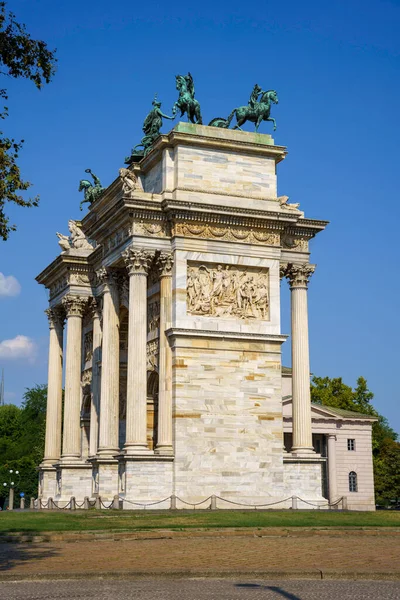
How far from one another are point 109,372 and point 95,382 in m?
6.84

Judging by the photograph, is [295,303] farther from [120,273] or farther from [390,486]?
[390,486]

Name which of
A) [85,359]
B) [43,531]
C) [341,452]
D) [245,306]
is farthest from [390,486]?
[43,531]

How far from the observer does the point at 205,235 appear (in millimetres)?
46188

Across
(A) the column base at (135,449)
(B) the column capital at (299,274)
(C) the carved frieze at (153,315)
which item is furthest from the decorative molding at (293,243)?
(A) the column base at (135,449)

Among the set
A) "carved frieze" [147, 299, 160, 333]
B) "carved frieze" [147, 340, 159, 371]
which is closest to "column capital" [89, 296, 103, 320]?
"carved frieze" [147, 299, 160, 333]

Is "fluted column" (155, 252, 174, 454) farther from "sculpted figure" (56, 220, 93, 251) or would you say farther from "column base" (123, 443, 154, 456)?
"sculpted figure" (56, 220, 93, 251)

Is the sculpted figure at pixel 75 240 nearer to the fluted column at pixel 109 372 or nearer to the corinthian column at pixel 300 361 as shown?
the fluted column at pixel 109 372

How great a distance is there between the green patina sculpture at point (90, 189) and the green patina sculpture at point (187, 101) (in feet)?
33.5

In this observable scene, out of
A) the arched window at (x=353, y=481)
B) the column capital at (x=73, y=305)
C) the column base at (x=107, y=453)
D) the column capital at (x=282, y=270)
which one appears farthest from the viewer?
the arched window at (x=353, y=481)

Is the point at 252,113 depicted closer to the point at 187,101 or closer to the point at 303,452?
the point at 187,101

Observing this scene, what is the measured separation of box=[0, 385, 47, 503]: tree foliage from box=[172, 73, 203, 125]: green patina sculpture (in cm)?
5586

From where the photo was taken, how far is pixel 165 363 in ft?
147

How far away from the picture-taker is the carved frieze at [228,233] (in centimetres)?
4575

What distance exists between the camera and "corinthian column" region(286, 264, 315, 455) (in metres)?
48.1
